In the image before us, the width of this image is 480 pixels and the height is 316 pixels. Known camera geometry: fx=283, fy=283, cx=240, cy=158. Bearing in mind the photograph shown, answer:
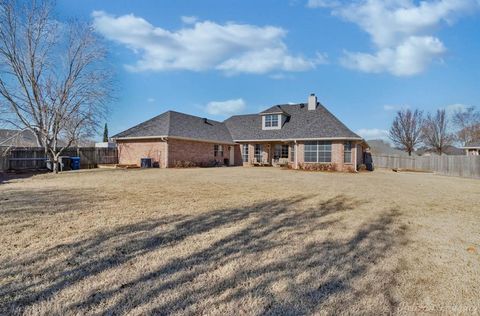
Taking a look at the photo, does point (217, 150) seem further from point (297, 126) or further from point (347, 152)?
point (347, 152)

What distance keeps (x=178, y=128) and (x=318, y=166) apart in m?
11.9

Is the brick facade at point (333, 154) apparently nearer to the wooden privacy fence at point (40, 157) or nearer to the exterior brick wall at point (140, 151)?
the exterior brick wall at point (140, 151)

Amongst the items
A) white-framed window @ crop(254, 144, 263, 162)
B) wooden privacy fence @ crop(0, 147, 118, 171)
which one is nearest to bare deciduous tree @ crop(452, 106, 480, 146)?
white-framed window @ crop(254, 144, 263, 162)

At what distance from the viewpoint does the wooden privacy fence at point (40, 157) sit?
57.5ft

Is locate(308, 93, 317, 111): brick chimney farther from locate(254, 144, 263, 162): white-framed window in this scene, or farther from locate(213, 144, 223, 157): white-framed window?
locate(213, 144, 223, 157): white-framed window

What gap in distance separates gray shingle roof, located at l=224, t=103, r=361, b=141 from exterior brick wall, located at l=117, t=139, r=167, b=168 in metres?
8.87

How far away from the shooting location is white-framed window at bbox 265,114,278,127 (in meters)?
27.0

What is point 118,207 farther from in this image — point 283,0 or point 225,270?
point 283,0

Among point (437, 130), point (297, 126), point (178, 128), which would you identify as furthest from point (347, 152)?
point (437, 130)

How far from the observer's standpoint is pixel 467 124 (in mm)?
44719

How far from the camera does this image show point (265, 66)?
24.3 metres

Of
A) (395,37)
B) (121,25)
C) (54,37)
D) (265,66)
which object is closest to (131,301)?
(121,25)

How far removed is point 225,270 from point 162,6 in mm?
12389

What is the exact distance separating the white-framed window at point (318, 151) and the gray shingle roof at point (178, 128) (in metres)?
8.15
